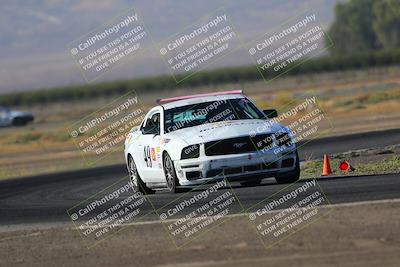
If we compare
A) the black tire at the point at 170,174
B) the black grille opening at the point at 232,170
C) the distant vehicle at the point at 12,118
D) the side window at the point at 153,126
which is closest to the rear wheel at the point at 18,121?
the distant vehicle at the point at 12,118

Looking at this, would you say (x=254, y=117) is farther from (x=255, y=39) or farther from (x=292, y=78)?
(x=255, y=39)

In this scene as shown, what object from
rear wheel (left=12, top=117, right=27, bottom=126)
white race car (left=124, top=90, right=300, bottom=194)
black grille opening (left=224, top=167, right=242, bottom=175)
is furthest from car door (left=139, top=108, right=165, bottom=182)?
rear wheel (left=12, top=117, right=27, bottom=126)

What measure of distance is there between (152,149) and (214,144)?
1.55 metres

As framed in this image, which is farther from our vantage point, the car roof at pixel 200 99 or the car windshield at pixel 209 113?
the car roof at pixel 200 99

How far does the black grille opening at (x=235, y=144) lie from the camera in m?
15.8

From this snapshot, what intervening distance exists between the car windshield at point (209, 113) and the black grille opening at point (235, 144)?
1.01 meters

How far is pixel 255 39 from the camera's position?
199000mm

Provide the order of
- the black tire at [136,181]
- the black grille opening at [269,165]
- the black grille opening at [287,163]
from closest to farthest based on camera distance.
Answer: the black grille opening at [269,165], the black grille opening at [287,163], the black tire at [136,181]

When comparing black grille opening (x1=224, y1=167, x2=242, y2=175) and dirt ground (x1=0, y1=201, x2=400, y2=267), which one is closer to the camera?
dirt ground (x1=0, y1=201, x2=400, y2=267)

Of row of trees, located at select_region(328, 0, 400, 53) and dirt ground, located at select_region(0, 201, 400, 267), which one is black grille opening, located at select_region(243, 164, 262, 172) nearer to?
dirt ground, located at select_region(0, 201, 400, 267)

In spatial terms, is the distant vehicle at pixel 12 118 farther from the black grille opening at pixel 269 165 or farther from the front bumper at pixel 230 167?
the black grille opening at pixel 269 165

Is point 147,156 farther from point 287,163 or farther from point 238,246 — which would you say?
point 238,246

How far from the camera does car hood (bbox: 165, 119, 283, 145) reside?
15.8 m

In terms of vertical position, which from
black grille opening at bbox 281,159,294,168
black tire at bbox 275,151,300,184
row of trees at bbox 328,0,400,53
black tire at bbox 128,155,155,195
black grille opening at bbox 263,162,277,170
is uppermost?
black tire at bbox 128,155,155,195
